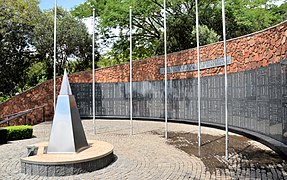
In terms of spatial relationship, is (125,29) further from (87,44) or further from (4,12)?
(4,12)

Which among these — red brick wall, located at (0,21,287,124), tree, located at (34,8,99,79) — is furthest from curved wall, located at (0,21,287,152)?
tree, located at (34,8,99,79)

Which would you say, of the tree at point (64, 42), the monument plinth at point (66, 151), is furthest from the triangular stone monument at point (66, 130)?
the tree at point (64, 42)

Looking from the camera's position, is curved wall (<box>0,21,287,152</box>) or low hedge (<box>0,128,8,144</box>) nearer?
curved wall (<box>0,21,287,152</box>)

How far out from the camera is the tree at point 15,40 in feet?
58.6

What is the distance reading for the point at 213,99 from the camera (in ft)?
35.3

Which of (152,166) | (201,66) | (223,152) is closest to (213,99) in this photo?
(201,66)

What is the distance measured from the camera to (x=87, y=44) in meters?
19.1

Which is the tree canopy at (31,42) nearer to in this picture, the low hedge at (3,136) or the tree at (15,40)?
the tree at (15,40)

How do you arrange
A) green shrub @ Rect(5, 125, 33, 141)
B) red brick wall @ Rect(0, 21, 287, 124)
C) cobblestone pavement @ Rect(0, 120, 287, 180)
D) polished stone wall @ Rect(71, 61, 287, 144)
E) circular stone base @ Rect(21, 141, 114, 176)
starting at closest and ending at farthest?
cobblestone pavement @ Rect(0, 120, 287, 180) → circular stone base @ Rect(21, 141, 114, 176) → polished stone wall @ Rect(71, 61, 287, 144) → red brick wall @ Rect(0, 21, 287, 124) → green shrub @ Rect(5, 125, 33, 141)

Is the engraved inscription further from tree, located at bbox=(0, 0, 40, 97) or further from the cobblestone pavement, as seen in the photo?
tree, located at bbox=(0, 0, 40, 97)

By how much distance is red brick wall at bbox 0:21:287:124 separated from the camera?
7.51 metres

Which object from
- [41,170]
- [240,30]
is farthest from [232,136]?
[240,30]

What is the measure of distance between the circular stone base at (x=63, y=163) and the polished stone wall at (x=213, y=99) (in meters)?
4.27

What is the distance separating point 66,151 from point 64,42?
1428 centimetres
